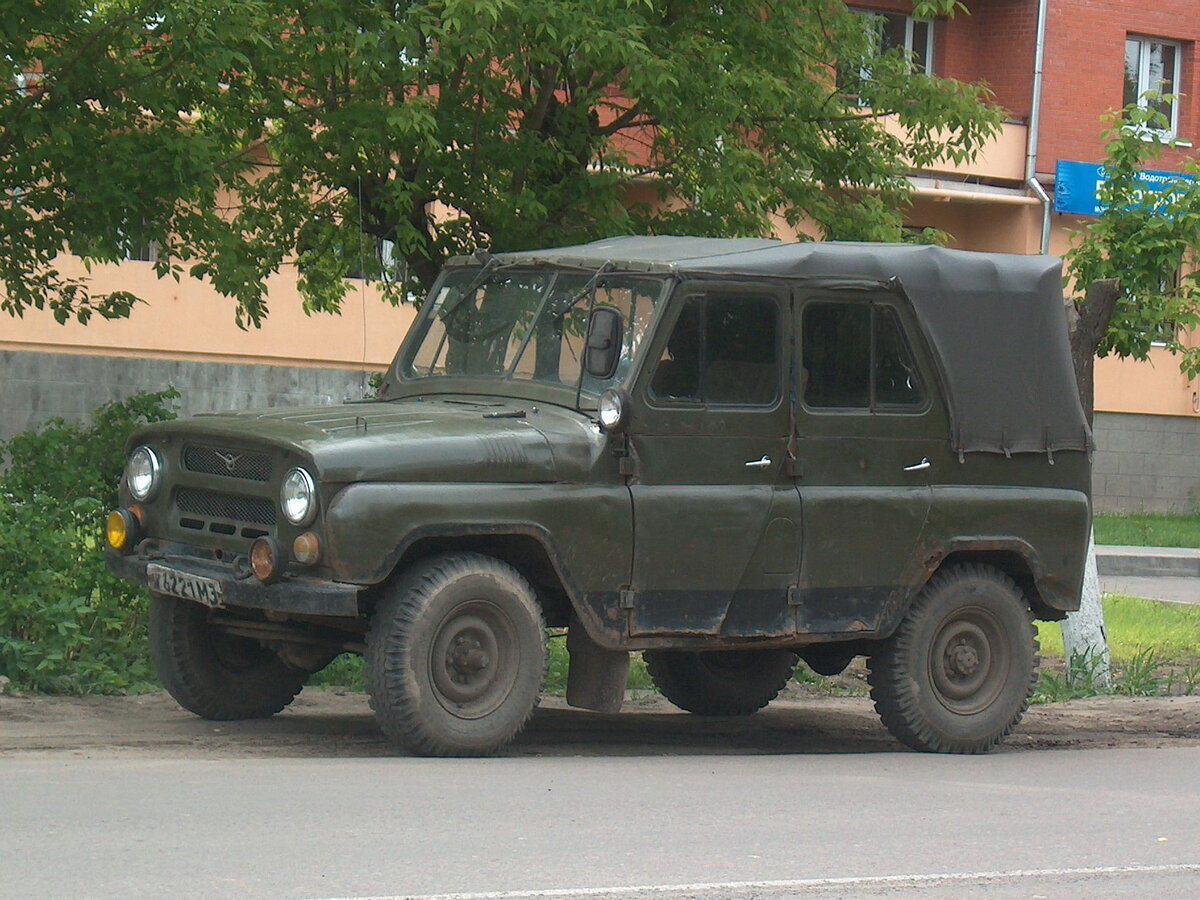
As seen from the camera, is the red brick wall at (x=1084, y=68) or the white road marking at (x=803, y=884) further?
the red brick wall at (x=1084, y=68)

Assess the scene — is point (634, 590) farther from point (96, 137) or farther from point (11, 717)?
point (96, 137)

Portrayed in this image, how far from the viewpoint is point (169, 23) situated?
413 inches

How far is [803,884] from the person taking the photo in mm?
5848

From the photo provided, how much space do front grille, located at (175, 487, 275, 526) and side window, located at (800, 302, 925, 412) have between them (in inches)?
A: 98.7

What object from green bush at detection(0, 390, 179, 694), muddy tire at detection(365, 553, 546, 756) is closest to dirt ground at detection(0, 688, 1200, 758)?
green bush at detection(0, 390, 179, 694)

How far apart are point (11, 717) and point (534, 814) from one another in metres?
3.25

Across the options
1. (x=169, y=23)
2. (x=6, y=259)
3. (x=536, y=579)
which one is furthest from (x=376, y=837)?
(x=6, y=259)

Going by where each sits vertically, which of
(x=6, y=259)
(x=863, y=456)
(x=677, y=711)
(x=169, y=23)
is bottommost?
(x=677, y=711)

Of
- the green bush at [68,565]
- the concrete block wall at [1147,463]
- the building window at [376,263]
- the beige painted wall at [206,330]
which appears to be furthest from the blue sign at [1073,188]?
the green bush at [68,565]

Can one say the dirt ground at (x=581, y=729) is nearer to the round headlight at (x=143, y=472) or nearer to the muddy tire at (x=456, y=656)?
the muddy tire at (x=456, y=656)

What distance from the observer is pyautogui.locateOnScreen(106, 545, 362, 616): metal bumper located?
25.0 ft

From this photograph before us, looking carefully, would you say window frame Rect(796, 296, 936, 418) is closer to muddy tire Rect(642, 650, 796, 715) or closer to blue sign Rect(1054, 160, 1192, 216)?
muddy tire Rect(642, 650, 796, 715)

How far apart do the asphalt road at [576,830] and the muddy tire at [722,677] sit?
6.02ft

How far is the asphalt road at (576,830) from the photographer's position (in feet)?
18.7
